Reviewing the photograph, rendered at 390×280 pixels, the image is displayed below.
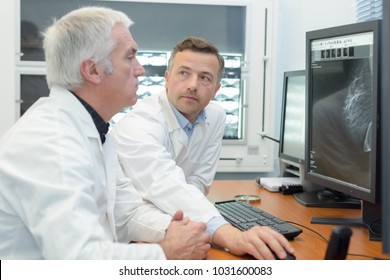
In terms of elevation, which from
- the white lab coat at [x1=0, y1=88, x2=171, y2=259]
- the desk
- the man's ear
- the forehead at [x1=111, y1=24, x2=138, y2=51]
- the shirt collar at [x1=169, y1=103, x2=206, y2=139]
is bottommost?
the desk

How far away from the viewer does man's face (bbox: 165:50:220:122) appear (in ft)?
5.56

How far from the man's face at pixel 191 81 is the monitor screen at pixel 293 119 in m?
0.37

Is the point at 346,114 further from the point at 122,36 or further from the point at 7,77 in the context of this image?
the point at 7,77

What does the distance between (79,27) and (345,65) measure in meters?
0.71

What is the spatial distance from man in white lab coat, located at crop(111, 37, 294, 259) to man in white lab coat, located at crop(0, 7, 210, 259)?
7 centimetres

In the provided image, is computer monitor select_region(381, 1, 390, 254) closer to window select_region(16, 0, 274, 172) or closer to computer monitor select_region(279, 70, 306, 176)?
computer monitor select_region(279, 70, 306, 176)

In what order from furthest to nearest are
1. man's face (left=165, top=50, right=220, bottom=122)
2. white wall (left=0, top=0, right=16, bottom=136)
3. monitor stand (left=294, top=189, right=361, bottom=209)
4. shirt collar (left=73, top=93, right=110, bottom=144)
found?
white wall (left=0, top=0, right=16, bottom=136) → man's face (left=165, top=50, right=220, bottom=122) → monitor stand (left=294, top=189, right=361, bottom=209) → shirt collar (left=73, top=93, right=110, bottom=144)

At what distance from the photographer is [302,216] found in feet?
4.73

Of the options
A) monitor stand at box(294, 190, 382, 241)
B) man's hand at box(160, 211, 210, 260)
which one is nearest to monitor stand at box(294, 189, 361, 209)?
monitor stand at box(294, 190, 382, 241)

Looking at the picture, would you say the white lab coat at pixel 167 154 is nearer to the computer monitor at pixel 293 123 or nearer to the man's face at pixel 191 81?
the man's face at pixel 191 81

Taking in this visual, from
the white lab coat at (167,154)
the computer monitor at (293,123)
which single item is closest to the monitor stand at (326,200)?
the computer monitor at (293,123)

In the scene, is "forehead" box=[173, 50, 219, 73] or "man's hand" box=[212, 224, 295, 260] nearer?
"man's hand" box=[212, 224, 295, 260]
